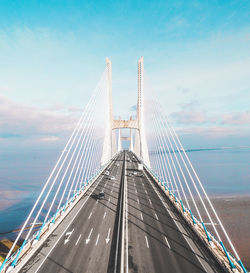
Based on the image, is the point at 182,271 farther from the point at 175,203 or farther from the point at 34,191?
the point at 34,191

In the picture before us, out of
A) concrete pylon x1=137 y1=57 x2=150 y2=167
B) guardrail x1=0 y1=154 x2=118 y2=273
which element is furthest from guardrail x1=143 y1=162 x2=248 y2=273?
concrete pylon x1=137 y1=57 x2=150 y2=167

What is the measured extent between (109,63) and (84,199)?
46460 millimetres

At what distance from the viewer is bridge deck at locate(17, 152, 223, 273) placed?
12.3 metres

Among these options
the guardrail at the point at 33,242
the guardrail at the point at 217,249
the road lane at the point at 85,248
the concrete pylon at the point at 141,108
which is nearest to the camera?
the guardrail at the point at 217,249

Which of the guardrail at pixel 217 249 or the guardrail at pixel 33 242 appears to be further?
the guardrail at pixel 33 242

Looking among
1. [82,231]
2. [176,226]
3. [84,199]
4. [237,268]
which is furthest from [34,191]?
[237,268]

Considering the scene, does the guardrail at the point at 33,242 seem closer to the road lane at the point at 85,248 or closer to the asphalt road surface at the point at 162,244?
the road lane at the point at 85,248

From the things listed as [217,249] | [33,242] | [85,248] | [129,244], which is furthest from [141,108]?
[33,242]

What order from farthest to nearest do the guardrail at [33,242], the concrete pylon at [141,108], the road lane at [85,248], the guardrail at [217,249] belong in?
the concrete pylon at [141,108], the road lane at [85,248], the guardrail at [33,242], the guardrail at [217,249]

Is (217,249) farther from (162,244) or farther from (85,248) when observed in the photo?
(85,248)

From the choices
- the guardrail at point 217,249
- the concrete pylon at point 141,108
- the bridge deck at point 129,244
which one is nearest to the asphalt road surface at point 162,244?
the bridge deck at point 129,244

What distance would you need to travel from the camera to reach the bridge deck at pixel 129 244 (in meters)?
12.3

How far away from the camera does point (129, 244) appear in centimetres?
1468

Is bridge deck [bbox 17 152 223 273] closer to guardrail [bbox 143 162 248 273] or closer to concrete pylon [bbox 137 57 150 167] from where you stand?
guardrail [bbox 143 162 248 273]
